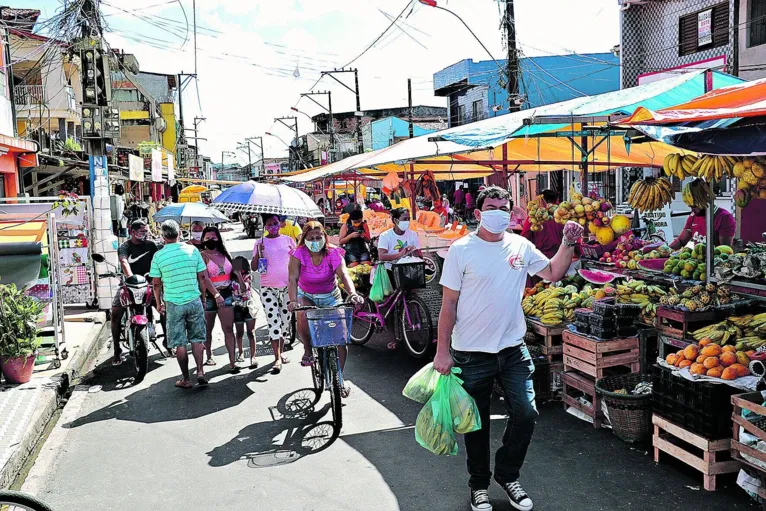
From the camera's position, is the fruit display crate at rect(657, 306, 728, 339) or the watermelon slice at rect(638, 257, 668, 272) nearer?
the fruit display crate at rect(657, 306, 728, 339)

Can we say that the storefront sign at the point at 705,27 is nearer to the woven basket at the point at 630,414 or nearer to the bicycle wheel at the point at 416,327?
the bicycle wheel at the point at 416,327

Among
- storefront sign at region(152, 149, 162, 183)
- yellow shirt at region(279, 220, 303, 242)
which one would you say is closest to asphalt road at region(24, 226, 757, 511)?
yellow shirt at region(279, 220, 303, 242)

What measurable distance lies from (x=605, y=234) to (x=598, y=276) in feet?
1.71

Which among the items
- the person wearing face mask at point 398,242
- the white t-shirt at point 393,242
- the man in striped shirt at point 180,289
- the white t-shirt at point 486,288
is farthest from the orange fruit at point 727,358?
the man in striped shirt at point 180,289

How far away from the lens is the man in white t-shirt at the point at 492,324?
4.30 m

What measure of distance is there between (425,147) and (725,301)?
7.08 meters

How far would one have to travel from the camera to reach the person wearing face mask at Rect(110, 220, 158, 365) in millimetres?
8891

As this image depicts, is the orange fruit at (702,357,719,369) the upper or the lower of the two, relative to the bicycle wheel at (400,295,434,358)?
upper

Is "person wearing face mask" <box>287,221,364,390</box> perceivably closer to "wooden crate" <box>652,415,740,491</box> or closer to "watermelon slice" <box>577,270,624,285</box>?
"watermelon slice" <box>577,270,624,285</box>

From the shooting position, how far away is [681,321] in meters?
5.79

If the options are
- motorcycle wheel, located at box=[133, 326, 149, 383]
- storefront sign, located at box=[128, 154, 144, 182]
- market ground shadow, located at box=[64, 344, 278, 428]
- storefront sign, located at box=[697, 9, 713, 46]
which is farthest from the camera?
storefront sign, located at box=[128, 154, 144, 182]

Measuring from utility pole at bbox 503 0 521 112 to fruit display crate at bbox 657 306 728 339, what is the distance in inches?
456

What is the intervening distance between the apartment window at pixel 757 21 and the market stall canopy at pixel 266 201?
39.7 feet

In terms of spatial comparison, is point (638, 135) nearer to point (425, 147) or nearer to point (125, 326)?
point (425, 147)
